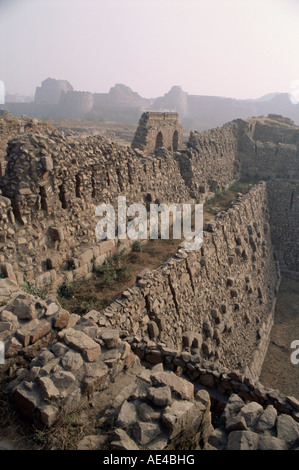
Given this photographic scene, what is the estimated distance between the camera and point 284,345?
11961 mm

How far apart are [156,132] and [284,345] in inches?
457

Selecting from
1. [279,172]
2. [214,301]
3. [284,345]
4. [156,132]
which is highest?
[156,132]

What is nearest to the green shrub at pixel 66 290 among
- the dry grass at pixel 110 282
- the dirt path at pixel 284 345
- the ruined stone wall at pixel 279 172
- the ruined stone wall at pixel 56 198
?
the dry grass at pixel 110 282

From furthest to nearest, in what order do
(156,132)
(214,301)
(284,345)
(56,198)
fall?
(156,132) → (284,345) → (214,301) → (56,198)

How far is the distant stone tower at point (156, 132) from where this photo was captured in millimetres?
17062

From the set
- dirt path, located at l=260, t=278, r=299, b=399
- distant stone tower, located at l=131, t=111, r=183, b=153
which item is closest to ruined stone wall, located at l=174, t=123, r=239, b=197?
distant stone tower, located at l=131, t=111, r=183, b=153

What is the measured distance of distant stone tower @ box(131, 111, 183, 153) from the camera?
1706cm

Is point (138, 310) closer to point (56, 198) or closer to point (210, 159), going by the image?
point (56, 198)

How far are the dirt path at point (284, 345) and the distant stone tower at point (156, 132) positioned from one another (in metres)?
8.56

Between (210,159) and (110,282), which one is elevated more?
(210,159)

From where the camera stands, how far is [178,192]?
12734 mm

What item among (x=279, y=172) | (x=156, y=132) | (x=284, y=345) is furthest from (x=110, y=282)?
(x=279, y=172)

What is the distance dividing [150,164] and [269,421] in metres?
8.09
